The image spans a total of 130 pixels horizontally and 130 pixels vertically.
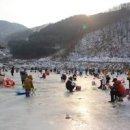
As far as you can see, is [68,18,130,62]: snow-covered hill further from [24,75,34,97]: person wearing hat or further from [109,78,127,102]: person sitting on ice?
[109,78,127,102]: person sitting on ice

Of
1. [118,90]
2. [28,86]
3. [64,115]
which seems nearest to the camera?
[64,115]

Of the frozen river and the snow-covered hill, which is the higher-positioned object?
the snow-covered hill

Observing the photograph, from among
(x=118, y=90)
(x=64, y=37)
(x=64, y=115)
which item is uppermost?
(x=64, y=37)

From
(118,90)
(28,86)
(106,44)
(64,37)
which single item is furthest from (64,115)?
(64,37)

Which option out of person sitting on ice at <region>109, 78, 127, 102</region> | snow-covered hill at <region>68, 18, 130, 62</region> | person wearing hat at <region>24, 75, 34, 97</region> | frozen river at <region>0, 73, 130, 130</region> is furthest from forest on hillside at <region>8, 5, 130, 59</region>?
person sitting on ice at <region>109, 78, 127, 102</region>

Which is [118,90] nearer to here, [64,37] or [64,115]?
[64,115]

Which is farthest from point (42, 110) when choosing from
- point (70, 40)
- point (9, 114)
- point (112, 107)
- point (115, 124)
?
point (70, 40)

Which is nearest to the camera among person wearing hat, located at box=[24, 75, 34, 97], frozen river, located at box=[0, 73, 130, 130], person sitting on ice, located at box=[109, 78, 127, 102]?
frozen river, located at box=[0, 73, 130, 130]

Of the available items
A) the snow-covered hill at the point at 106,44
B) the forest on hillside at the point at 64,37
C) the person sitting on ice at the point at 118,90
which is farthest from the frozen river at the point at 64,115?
the forest on hillside at the point at 64,37

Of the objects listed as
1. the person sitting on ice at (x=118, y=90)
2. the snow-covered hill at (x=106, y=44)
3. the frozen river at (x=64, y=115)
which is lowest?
the frozen river at (x=64, y=115)

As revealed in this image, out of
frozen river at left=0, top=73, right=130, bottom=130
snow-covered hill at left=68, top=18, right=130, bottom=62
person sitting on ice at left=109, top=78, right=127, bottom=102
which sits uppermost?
snow-covered hill at left=68, top=18, right=130, bottom=62

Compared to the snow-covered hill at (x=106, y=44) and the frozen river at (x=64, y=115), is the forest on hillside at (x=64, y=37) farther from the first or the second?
the frozen river at (x=64, y=115)

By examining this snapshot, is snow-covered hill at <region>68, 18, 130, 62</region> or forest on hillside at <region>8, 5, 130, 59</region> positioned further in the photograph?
forest on hillside at <region>8, 5, 130, 59</region>

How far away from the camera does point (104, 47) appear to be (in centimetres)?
15438
